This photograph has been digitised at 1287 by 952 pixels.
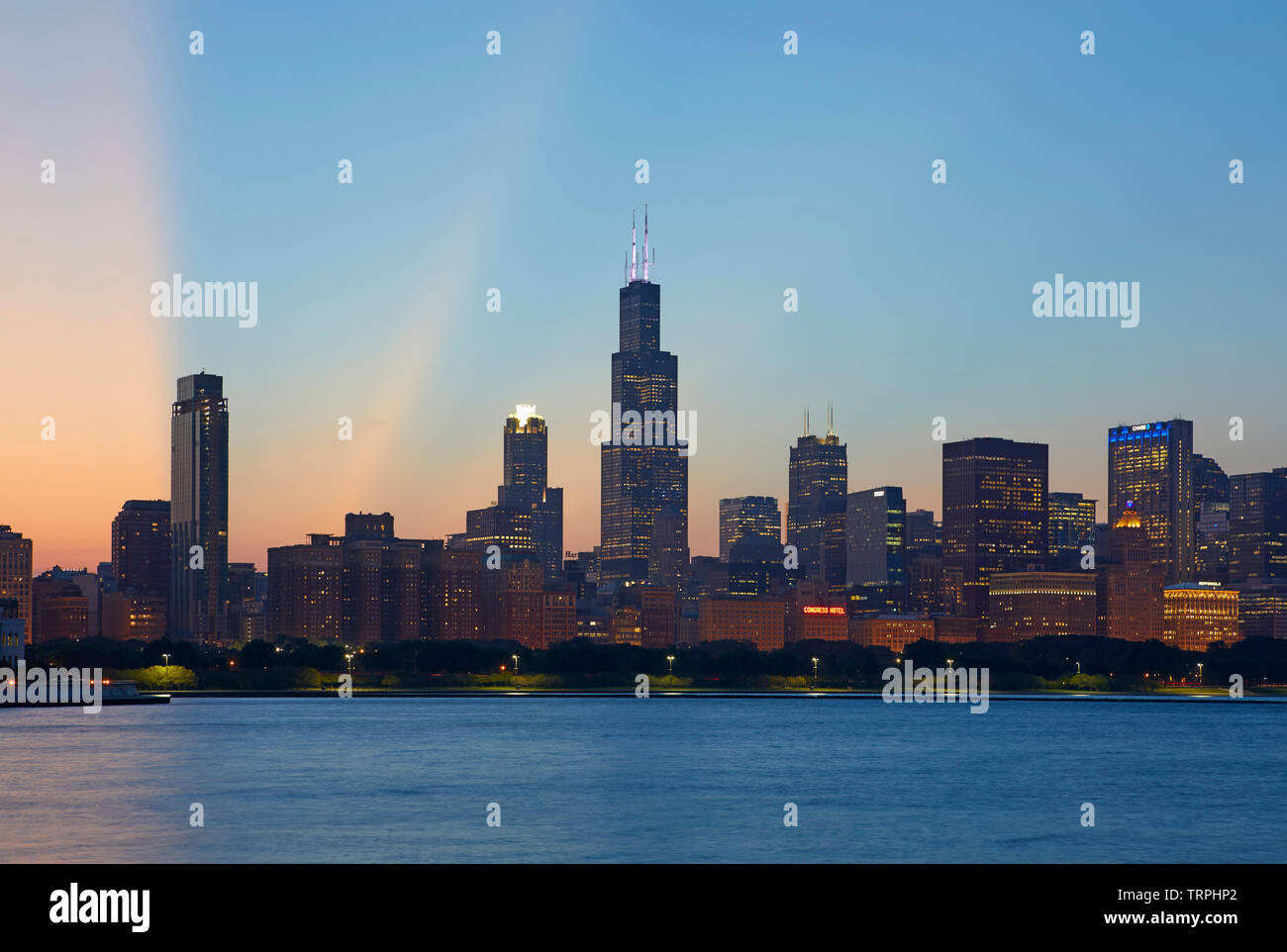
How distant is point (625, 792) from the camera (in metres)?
80.1

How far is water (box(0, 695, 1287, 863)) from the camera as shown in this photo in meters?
56.2

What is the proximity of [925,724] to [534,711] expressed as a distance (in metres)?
47.6

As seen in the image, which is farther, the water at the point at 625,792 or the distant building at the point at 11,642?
the distant building at the point at 11,642

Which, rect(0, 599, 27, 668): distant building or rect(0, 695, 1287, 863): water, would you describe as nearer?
rect(0, 695, 1287, 863): water

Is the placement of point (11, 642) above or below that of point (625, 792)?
above

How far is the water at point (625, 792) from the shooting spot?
56.2 metres

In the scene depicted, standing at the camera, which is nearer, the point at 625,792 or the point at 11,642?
the point at 625,792
